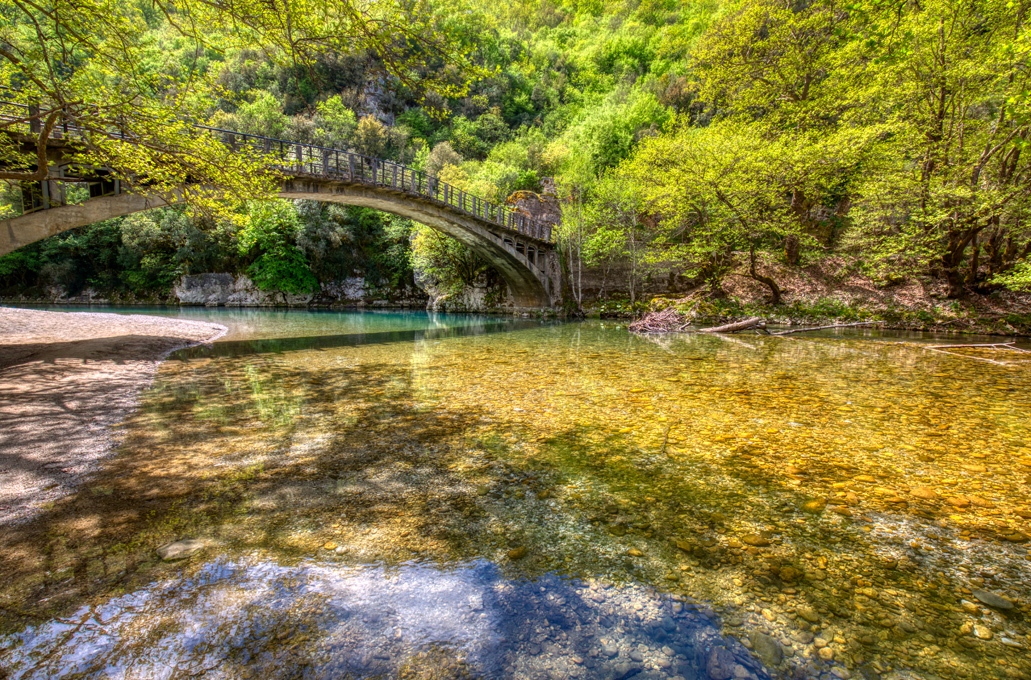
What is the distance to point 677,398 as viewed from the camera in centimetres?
531

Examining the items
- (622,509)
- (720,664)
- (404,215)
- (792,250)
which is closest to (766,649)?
(720,664)

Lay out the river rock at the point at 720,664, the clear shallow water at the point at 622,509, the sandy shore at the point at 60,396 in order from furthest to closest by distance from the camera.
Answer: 1. the sandy shore at the point at 60,396
2. the clear shallow water at the point at 622,509
3. the river rock at the point at 720,664

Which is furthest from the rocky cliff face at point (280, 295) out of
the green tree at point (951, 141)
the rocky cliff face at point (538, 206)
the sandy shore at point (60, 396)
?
the green tree at point (951, 141)

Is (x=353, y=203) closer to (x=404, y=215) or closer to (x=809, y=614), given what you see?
(x=404, y=215)

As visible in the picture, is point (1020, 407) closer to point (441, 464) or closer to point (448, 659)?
point (441, 464)

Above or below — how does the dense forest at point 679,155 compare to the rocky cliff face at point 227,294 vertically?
above

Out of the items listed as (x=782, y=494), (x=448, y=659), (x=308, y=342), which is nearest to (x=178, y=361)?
(x=308, y=342)

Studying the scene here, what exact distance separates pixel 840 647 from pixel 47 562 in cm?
368

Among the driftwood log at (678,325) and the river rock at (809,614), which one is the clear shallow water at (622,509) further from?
the driftwood log at (678,325)

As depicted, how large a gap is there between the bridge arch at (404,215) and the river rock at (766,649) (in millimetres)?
9580

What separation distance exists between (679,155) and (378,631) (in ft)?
66.4

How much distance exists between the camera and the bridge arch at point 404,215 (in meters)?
10.2

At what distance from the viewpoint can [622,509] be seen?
2.66 m

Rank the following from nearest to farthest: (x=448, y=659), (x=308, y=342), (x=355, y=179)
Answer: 1. (x=448, y=659)
2. (x=308, y=342)
3. (x=355, y=179)
